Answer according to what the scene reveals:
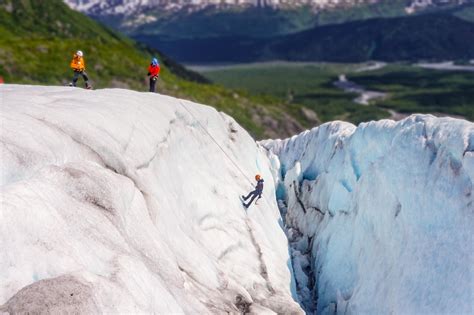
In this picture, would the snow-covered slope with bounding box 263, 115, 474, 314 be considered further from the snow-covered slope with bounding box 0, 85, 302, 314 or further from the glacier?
the snow-covered slope with bounding box 0, 85, 302, 314

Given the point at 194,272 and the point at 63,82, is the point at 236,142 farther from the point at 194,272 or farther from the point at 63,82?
the point at 63,82

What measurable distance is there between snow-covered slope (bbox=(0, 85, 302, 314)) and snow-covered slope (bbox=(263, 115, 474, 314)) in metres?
2.99

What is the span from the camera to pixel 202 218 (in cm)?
3172

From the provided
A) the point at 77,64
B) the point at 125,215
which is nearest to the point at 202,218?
the point at 125,215

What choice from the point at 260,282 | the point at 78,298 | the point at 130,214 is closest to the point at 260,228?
the point at 260,282

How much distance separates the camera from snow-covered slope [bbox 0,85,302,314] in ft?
59.9

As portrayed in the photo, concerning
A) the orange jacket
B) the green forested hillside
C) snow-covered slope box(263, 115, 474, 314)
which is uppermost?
the orange jacket

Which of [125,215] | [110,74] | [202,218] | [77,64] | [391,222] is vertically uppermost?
[77,64]

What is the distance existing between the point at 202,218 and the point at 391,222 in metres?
10.9

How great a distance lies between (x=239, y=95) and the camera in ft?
630

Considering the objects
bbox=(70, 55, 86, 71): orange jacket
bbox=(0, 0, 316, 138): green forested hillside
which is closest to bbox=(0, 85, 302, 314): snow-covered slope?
bbox=(70, 55, 86, 71): orange jacket

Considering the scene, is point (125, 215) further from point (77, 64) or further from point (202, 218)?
point (77, 64)

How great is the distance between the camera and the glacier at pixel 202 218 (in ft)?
62.4

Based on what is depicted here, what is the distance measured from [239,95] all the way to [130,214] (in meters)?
170
